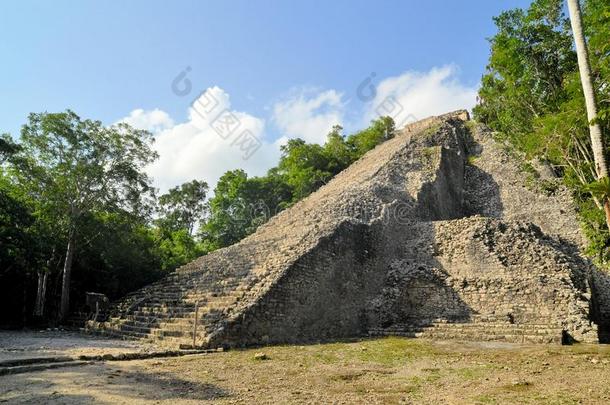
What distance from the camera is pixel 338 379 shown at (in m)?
5.97

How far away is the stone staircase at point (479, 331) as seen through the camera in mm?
9391

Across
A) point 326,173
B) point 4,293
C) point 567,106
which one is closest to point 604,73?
point 567,106

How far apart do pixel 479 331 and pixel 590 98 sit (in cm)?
572

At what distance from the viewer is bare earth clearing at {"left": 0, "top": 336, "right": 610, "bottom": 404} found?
492 centimetres

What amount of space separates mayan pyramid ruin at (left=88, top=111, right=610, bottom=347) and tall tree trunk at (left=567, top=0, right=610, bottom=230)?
14.2 feet

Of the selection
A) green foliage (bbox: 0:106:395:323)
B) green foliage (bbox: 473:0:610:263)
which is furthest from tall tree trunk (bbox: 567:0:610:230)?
green foliage (bbox: 0:106:395:323)

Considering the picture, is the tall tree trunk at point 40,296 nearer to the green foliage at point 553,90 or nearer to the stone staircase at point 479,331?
the stone staircase at point 479,331

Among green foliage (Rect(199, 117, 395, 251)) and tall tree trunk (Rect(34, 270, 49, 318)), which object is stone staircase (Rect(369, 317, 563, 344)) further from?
green foliage (Rect(199, 117, 395, 251))

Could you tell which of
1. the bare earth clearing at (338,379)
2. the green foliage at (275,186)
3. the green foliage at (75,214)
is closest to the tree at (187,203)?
the green foliage at (275,186)

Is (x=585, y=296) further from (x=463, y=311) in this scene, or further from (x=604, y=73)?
(x=604, y=73)

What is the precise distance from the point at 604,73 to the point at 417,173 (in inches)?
463

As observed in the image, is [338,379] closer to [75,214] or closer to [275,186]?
[75,214]

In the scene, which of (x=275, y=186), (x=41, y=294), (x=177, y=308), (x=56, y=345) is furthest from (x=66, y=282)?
(x=275, y=186)

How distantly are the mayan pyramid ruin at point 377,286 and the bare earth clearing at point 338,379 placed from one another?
5.35 ft
